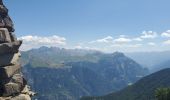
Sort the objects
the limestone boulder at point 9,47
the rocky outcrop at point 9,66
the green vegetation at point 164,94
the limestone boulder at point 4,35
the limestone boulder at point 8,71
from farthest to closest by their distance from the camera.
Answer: the green vegetation at point 164,94 < the limestone boulder at point 4,35 < the limestone boulder at point 9,47 < the limestone boulder at point 8,71 < the rocky outcrop at point 9,66

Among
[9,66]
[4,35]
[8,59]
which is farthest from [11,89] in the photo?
[4,35]

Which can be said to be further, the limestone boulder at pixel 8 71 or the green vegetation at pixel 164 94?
the green vegetation at pixel 164 94

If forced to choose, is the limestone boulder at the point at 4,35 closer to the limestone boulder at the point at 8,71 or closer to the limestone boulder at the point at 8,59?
the limestone boulder at the point at 8,59

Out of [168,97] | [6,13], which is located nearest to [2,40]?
[6,13]

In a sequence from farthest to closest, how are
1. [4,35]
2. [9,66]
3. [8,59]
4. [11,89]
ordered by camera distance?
[4,35], [8,59], [9,66], [11,89]

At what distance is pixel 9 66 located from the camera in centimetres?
8106

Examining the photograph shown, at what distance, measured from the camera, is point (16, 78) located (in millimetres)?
81188

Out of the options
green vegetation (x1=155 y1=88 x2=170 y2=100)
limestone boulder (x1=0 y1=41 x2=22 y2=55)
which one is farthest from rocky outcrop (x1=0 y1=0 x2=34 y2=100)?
green vegetation (x1=155 y1=88 x2=170 y2=100)

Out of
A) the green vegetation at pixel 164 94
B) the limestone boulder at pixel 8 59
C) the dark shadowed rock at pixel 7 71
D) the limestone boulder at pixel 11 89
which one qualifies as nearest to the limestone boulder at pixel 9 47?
the limestone boulder at pixel 8 59

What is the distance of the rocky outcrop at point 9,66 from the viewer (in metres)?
79.1

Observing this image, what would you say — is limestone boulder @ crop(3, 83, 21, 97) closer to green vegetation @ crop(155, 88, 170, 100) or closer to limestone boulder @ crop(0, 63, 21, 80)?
limestone boulder @ crop(0, 63, 21, 80)

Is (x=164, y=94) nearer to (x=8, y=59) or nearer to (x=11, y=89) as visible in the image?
(x=8, y=59)

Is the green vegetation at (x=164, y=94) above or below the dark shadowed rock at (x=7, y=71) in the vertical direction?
below

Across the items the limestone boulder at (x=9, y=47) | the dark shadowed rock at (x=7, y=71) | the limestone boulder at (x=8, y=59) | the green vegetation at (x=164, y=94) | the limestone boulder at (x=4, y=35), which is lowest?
the green vegetation at (x=164, y=94)
